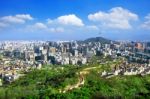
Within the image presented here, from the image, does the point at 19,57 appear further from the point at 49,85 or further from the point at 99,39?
the point at 49,85

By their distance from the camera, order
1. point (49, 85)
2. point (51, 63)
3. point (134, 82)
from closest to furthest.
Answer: point (49, 85)
point (134, 82)
point (51, 63)

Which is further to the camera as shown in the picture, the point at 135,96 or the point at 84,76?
the point at 84,76

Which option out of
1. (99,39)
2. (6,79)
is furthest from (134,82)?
(99,39)

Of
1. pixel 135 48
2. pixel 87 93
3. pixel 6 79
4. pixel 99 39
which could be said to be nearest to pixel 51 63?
pixel 6 79

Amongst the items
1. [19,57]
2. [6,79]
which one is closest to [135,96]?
[6,79]

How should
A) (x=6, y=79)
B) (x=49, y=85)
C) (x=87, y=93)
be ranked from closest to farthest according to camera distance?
(x=87, y=93) → (x=49, y=85) → (x=6, y=79)

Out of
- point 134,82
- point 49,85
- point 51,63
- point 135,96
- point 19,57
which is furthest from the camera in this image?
point 19,57

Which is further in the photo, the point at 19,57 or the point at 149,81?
the point at 19,57

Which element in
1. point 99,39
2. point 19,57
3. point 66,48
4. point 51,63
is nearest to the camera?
point 51,63

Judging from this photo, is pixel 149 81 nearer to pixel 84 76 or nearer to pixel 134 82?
pixel 134 82
